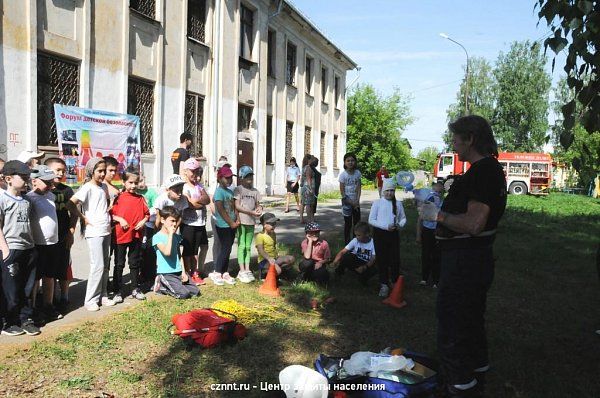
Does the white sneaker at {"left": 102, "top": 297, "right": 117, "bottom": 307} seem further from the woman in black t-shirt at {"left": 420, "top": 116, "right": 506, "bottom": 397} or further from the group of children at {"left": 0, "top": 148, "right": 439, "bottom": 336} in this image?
the woman in black t-shirt at {"left": 420, "top": 116, "right": 506, "bottom": 397}

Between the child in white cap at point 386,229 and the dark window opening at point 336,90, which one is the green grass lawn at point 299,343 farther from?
the dark window opening at point 336,90

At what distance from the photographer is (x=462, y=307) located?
10.9ft

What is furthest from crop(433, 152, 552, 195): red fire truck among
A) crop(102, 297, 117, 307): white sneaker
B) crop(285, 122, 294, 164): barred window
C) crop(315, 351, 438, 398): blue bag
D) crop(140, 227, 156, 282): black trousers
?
crop(315, 351, 438, 398): blue bag

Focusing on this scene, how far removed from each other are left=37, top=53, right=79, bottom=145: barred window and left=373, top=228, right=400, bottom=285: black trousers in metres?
7.07

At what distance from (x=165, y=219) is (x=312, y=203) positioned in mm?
5753

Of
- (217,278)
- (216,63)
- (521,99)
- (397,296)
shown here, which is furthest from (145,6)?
(521,99)

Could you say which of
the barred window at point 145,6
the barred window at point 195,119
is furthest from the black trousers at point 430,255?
the barred window at point 145,6

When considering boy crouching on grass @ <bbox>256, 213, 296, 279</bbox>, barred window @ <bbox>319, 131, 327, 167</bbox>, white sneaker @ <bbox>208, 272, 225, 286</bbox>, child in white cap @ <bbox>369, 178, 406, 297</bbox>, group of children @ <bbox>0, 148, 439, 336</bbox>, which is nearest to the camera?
group of children @ <bbox>0, 148, 439, 336</bbox>

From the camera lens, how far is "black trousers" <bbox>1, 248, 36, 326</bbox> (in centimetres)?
486

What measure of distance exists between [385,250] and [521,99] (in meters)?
53.0

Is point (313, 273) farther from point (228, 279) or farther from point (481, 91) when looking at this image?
point (481, 91)

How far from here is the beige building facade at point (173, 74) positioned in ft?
31.8

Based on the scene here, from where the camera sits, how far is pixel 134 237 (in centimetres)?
641

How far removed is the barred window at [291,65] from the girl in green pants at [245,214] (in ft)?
52.1
